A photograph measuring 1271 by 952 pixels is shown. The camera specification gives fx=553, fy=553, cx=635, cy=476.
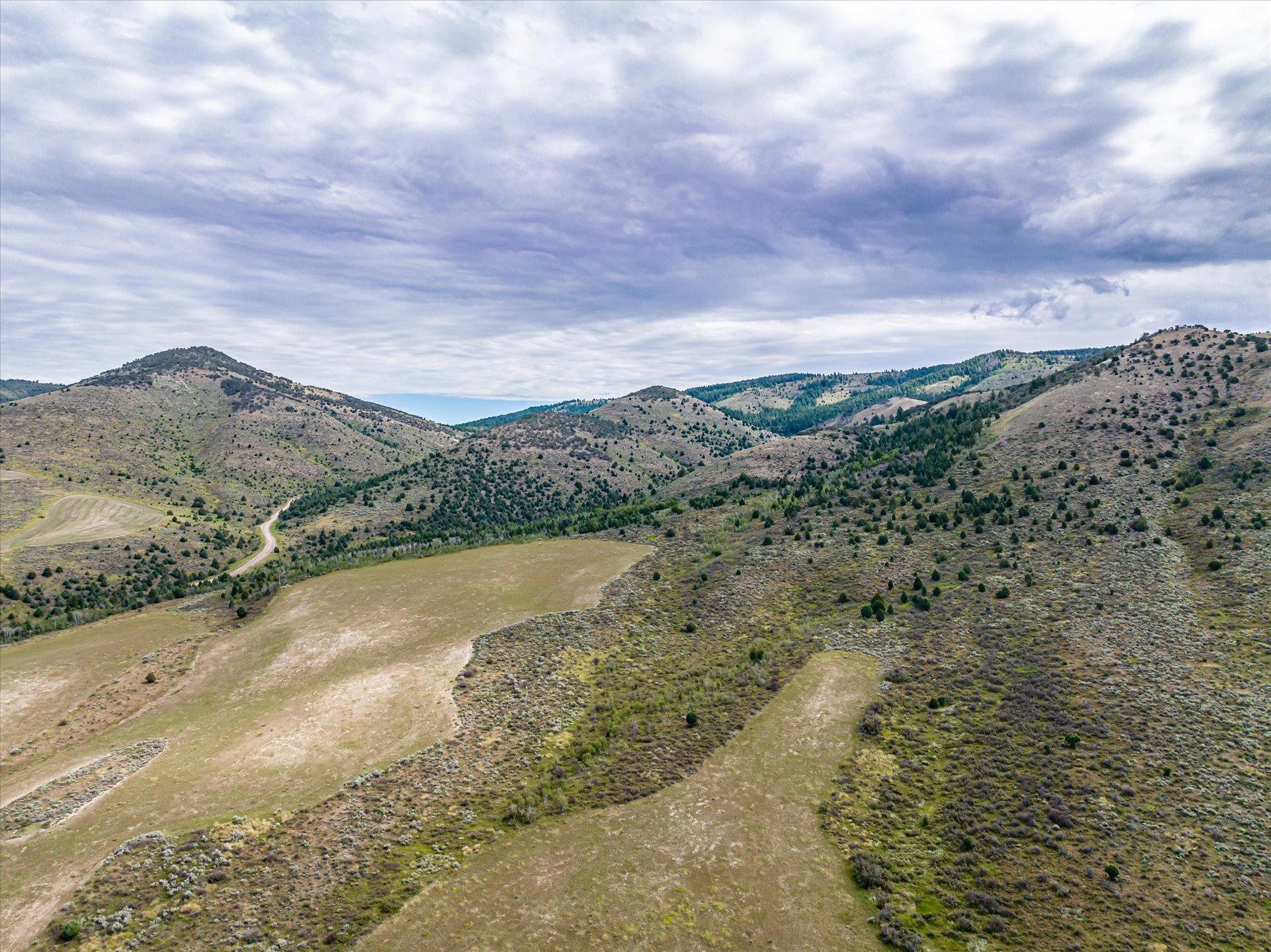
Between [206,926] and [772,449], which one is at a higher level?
[772,449]

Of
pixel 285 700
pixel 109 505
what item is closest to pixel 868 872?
pixel 285 700

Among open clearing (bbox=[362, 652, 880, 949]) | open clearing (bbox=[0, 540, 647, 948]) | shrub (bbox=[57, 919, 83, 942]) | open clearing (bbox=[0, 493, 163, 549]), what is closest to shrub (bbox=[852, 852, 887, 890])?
open clearing (bbox=[362, 652, 880, 949])

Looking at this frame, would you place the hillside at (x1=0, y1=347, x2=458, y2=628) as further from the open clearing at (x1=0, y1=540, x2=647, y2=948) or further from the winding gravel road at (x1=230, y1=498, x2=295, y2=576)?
the open clearing at (x1=0, y1=540, x2=647, y2=948)

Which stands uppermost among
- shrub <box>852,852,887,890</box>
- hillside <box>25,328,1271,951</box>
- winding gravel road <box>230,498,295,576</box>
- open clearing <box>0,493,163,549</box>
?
open clearing <box>0,493,163,549</box>

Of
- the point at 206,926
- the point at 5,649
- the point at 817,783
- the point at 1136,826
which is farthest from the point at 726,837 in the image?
the point at 5,649

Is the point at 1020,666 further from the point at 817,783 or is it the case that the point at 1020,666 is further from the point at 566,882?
the point at 566,882

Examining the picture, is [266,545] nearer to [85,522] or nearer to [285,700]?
[85,522]
